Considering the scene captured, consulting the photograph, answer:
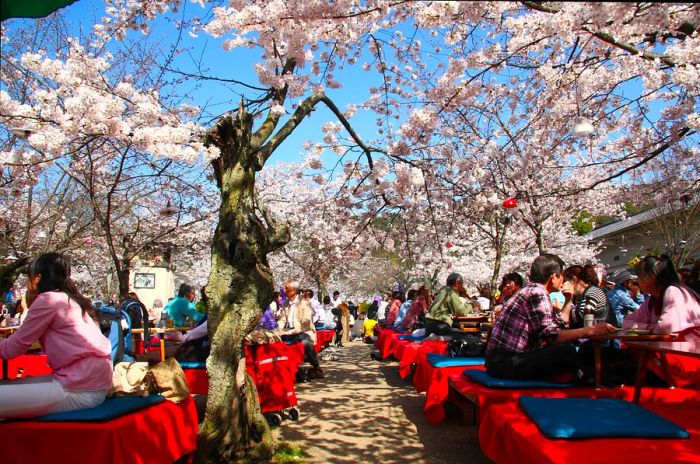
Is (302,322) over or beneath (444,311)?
beneath

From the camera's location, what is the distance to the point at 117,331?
5254 millimetres

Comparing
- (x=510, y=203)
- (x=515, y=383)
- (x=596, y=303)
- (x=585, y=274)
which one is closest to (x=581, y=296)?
(x=596, y=303)

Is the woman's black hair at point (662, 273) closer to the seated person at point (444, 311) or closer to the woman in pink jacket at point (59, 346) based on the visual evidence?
the seated person at point (444, 311)

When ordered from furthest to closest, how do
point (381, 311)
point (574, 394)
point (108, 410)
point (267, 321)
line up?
point (381, 311) → point (267, 321) → point (574, 394) → point (108, 410)

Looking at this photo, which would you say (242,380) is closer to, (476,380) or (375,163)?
(476,380)

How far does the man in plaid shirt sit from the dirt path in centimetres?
86

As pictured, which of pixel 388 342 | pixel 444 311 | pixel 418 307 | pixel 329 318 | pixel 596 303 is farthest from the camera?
pixel 329 318

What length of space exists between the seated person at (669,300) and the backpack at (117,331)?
4.81 meters

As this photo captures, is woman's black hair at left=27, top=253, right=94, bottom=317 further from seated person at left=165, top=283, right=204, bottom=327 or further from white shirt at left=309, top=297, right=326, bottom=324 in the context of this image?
white shirt at left=309, top=297, right=326, bottom=324

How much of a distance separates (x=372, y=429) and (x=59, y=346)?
337 cm

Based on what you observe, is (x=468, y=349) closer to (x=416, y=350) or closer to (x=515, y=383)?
(x=416, y=350)

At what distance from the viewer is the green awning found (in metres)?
2.26

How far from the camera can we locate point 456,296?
8.70 meters

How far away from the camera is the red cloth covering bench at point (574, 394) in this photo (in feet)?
13.8
